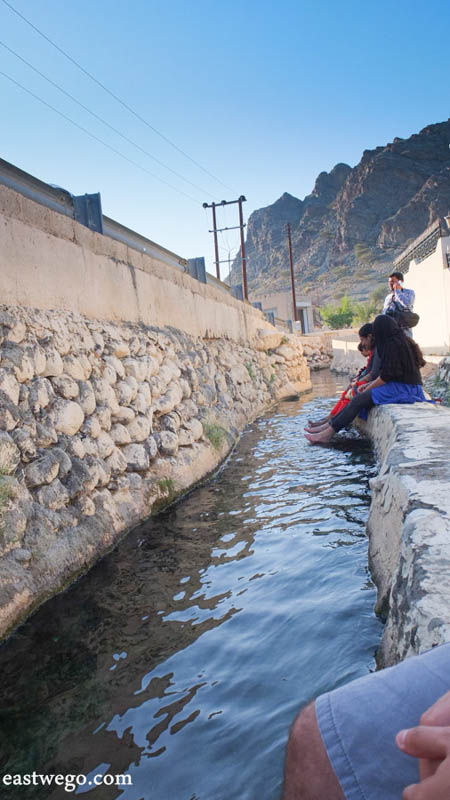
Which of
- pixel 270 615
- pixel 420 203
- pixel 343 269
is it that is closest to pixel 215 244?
pixel 270 615

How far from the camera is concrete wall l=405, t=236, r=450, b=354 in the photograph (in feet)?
47.9

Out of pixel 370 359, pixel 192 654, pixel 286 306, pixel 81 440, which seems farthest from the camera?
pixel 286 306

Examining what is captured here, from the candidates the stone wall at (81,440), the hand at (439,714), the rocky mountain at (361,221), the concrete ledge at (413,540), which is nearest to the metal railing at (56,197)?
the stone wall at (81,440)

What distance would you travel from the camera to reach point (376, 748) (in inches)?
41.1

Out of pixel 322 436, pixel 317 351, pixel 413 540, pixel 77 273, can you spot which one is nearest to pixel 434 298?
pixel 322 436

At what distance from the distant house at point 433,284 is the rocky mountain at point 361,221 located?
60.8 m

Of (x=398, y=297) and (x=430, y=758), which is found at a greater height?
(x=398, y=297)

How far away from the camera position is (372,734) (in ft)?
3.47

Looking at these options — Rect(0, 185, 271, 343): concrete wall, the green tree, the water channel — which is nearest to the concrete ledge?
the water channel

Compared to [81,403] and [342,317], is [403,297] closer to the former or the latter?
[81,403]

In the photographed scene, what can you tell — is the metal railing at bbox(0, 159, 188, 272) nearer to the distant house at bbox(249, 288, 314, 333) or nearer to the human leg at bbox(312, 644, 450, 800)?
the human leg at bbox(312, 644, 450, 800)

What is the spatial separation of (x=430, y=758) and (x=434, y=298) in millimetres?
16298

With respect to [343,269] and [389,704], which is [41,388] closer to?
[389,704]

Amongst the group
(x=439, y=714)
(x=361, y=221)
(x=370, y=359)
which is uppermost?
(x=361, y=221)
